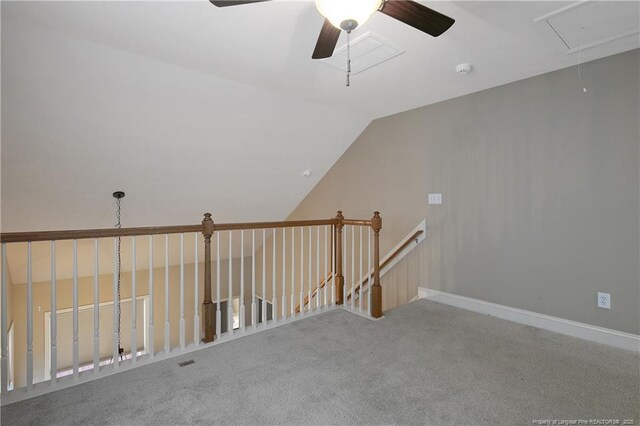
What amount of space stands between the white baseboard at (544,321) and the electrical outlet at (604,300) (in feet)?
0.62

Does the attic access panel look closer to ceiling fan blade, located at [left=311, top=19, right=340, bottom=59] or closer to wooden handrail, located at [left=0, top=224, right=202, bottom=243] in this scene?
ceiling fan blade, located at [left=311, top=19, right=340, bottom=59]

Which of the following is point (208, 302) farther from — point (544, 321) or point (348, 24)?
point (544, 321)

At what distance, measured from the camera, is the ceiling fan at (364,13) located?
152 cm

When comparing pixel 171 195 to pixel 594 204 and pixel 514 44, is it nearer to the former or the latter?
pixel 514 44

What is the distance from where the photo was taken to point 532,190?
3170 mm

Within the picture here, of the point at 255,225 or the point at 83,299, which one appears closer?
the point at 255,225

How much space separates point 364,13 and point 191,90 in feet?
7.31

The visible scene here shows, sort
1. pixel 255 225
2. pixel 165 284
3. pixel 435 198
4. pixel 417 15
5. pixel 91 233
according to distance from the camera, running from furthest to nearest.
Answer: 1. pixel 435 198
2. pixel 255 225
3. pixel 165 284
4. pixel 91 233
5. pixel 417 15

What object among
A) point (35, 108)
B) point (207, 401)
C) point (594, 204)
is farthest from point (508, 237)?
point (35, 108)

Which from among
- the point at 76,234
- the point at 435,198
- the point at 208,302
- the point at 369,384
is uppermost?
the point at 435,198

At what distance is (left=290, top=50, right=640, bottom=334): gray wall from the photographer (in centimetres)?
270

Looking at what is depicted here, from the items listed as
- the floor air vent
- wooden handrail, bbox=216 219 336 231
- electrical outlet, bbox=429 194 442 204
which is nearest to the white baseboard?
electrical outlet, bbox=429 194 442 204

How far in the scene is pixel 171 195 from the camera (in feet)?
15.0

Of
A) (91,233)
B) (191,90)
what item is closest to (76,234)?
(91,233)
